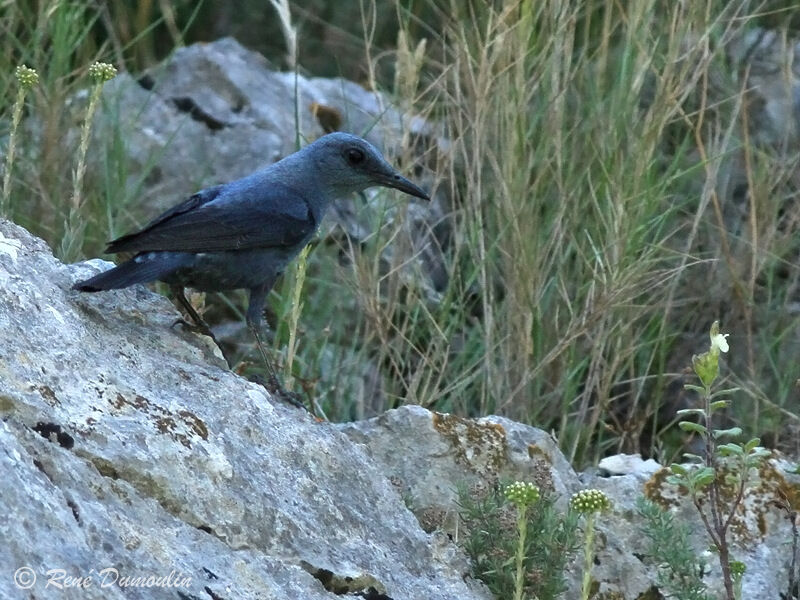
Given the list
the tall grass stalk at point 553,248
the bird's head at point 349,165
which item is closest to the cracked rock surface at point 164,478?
the bird's head at point 349,165

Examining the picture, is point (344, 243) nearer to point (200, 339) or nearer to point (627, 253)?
point (627, 253)

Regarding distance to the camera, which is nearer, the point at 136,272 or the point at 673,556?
the point at 673,556

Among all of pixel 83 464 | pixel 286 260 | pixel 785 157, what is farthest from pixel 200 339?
pixel 785 157

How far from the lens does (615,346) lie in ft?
15.1

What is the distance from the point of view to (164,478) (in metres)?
2.59

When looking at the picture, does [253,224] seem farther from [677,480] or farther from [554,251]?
[677,480]

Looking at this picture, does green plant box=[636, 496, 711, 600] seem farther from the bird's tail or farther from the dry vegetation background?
the bird's tail

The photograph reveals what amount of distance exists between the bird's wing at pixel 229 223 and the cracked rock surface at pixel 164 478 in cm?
35

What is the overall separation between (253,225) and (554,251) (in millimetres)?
1221

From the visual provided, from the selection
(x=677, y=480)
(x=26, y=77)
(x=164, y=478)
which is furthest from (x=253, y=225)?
(x=677, y=480)

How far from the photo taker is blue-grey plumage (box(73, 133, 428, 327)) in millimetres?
3576

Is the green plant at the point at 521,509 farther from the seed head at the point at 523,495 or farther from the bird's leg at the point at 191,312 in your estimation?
the bird's leg at the point at 191,312

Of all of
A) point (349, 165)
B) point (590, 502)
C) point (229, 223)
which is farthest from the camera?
point (349, 165)

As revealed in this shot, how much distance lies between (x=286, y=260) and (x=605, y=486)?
1.14m
